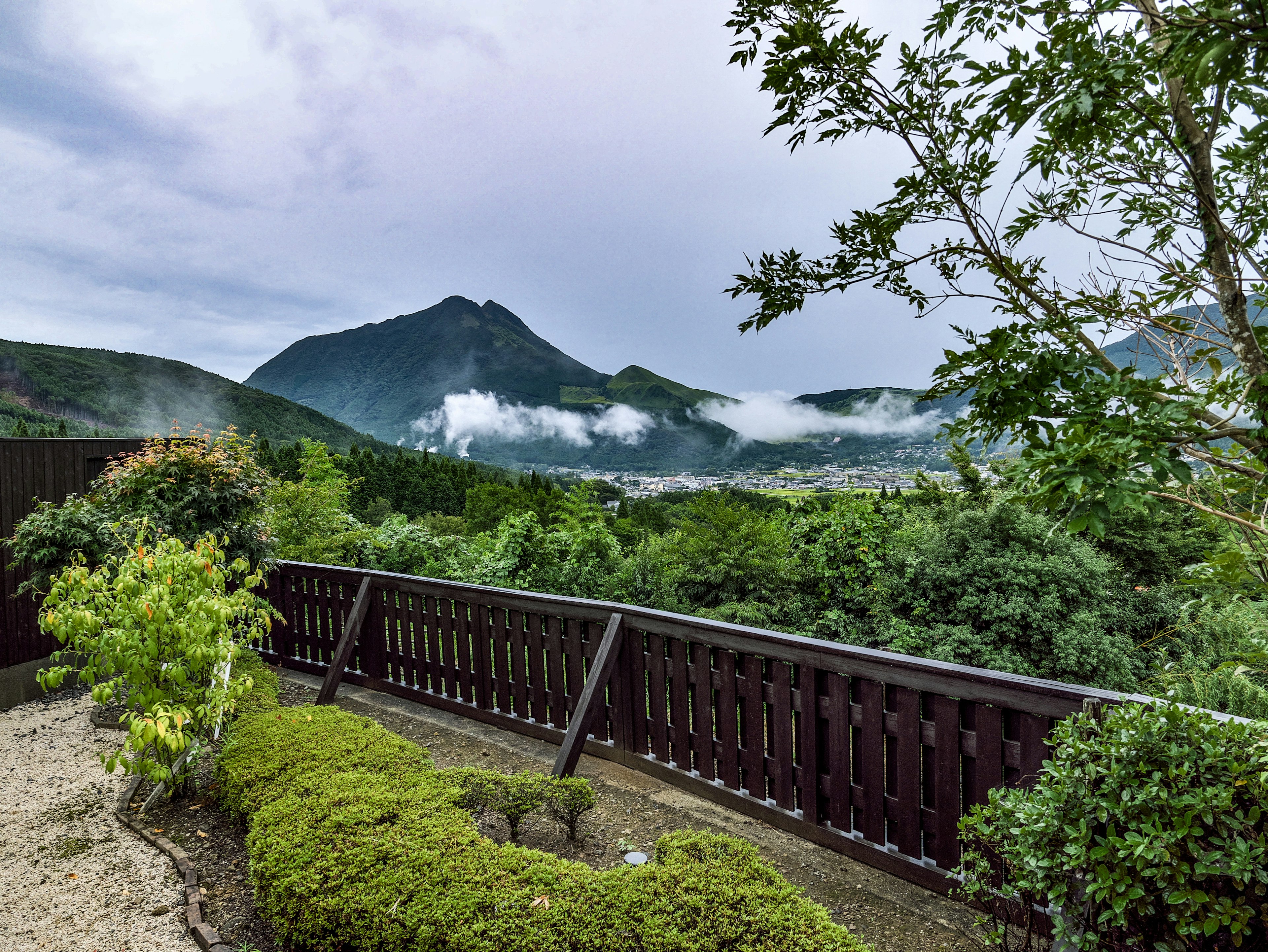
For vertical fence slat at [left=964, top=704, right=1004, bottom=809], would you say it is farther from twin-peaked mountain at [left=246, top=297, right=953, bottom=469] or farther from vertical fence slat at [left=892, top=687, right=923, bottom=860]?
twin-peaked mountain at [left=246, top=297, right=953, bottom=469]

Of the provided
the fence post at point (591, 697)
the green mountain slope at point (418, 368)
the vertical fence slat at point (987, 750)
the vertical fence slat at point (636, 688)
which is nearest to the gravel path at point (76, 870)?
the fence post at point (591, 697)

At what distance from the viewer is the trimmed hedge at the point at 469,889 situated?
5.73 feet

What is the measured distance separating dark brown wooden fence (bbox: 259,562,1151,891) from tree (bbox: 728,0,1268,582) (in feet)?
3.33

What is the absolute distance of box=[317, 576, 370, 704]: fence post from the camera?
4469 mm

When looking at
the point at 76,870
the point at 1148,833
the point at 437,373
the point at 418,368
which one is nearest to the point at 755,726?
the point at 1148,833

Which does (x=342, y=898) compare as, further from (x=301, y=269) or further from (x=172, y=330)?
(x=172, y=330)

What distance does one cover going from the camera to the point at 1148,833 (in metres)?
1.32

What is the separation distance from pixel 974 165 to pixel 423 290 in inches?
6069

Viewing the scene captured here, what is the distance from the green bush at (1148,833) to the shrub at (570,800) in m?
1.57

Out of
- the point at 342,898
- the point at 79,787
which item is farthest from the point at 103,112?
the point at 342,898

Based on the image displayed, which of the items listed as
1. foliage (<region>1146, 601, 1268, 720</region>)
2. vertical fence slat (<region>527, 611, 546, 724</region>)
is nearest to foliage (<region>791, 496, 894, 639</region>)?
foliage (<region>1146, 601, 1268, 720</region>)

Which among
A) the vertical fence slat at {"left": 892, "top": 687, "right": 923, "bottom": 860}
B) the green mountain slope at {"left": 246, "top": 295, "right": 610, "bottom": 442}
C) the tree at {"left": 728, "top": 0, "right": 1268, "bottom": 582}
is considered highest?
the green mountain slope at {"left": 246, "top": 295, "right": 610, "bottom": 442}

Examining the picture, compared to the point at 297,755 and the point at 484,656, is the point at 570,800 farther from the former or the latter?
the point at 484,656

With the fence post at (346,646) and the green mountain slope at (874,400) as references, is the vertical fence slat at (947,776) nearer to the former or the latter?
the green mountain slope at (874,400)
